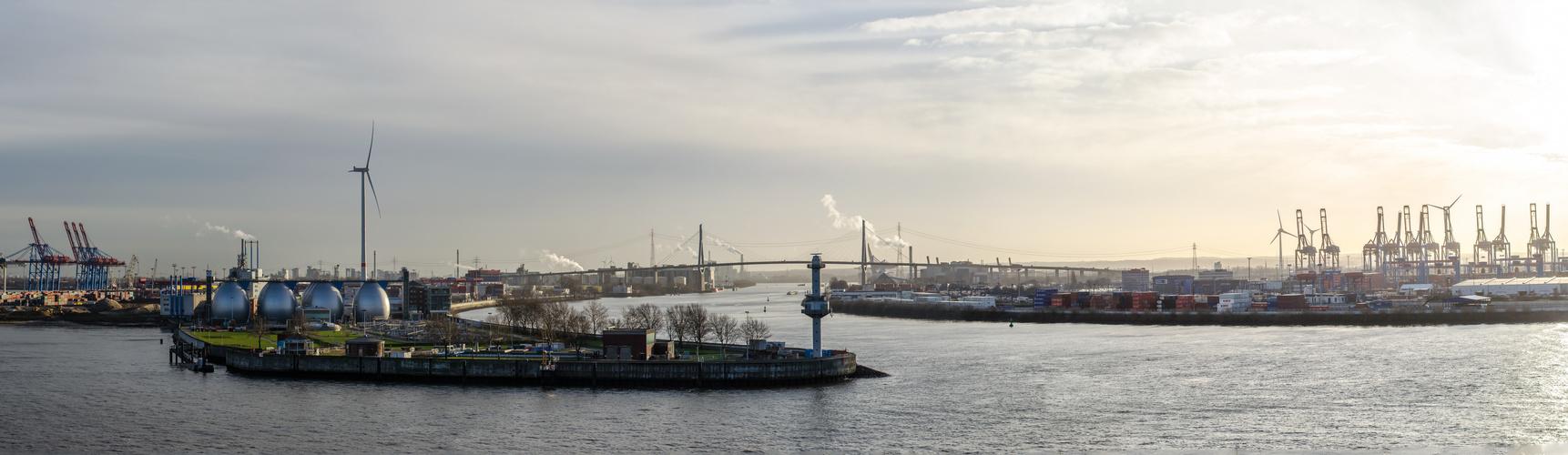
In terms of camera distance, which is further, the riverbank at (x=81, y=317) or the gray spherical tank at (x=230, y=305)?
the riverbank at (x=81, y=317)

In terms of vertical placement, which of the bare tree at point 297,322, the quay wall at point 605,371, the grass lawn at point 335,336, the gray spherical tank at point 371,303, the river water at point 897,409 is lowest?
the river water at point 897,409

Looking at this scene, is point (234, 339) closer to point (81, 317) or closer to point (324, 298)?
point (324, 298)

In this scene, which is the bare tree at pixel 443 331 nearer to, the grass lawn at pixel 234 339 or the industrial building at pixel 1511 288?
the grass lawn at pixel 234 339

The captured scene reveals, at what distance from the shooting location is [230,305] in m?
38.0

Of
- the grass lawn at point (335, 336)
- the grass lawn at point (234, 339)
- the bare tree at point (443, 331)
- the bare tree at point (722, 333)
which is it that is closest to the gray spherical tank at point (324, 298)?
the grass lawn at point (234, 339)

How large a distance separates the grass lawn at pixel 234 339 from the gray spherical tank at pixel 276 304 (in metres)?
3.58

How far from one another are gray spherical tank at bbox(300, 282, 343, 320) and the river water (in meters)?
12.2

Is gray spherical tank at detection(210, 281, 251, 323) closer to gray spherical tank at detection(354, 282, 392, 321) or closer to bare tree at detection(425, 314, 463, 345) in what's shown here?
gray spherical tank at detection(354, 282, 392, 321)

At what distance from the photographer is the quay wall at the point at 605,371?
64.3 feet

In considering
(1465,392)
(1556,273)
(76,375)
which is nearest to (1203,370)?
(1465,392)

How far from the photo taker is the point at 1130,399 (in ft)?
58.9

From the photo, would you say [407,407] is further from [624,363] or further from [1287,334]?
[1287,334]

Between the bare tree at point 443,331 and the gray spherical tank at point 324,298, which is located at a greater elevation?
the gray spherical tank at point 324,298

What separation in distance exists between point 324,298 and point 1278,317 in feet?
121
